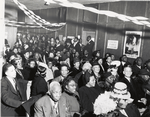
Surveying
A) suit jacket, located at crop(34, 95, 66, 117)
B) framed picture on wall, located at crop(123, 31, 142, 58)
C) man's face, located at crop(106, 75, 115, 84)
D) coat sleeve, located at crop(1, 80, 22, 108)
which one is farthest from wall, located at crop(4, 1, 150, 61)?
suit jacket, located at crop(34, 95, 66, 117)

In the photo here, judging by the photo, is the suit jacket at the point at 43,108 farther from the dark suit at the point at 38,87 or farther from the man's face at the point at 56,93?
the dark suit at the point at 38,87

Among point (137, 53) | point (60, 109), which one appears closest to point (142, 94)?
point (60, 109)

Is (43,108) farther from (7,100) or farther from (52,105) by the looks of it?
(7,100)

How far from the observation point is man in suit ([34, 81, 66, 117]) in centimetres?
219

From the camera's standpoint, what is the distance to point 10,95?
9.00 feet

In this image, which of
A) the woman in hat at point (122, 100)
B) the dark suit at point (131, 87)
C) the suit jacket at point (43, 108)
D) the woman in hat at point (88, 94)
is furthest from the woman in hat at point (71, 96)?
the dark suit at point (131, 87)

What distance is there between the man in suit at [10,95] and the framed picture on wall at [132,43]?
5.18 meters

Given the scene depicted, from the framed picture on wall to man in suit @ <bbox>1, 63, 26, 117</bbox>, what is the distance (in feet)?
17.0

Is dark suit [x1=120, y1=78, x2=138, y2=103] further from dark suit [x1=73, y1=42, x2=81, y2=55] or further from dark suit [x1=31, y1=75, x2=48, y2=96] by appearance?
dark suit [x1=73, y1=42, x2=81, y2=55]

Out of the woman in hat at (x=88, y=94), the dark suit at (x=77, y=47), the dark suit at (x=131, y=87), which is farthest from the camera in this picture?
the dark suit at (x=77, y=47)

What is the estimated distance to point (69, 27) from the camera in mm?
9531

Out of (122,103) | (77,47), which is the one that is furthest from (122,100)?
(77,47)

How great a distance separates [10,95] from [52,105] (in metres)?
0.80

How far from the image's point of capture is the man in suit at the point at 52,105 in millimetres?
2186
